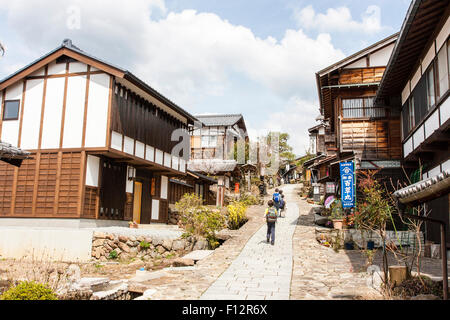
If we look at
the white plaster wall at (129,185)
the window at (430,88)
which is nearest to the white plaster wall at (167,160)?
the white plaster wall at (129,185)

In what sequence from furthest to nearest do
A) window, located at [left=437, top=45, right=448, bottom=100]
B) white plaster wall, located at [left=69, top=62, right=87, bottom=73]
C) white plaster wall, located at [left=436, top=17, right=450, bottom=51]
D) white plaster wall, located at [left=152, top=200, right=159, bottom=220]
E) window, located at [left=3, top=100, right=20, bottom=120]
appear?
white plaster wall, located at [left=152, top=200, right=159, bottom=220] → window, located at [left=3, top=100, right=20, bottom=120] → white plaster wall, located at [left=69, top=62, right=87, bottom=73] → window, located at [left=437, top=45, right=448, bottom=100] → white plaster wall, located at [left=436, top=17, right=450, bottom=51]

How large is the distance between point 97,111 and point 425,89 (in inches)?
504

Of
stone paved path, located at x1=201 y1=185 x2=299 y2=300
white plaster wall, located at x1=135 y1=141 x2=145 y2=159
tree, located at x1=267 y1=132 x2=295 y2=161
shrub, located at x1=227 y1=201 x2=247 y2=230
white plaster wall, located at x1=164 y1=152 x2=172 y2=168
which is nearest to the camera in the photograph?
stone paved path, located at x1=201 y1=185 x2=299 y2=300

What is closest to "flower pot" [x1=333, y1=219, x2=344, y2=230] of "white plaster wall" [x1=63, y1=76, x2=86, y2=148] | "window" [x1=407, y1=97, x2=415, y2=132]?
"window" [x1=407, y1=97, x2=415, y2=132]

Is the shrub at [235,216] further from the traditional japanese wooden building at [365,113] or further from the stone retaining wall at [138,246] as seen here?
the traditional japanese wooden building at [365,113]

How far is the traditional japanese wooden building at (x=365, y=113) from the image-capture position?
17.4 m

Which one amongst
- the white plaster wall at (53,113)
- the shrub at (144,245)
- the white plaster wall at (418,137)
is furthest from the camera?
the white plaster wall at (53,113)

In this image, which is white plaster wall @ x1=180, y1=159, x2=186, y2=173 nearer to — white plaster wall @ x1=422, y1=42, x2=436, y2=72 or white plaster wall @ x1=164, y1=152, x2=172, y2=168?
white plaster wall @ x1=164, y1=152, x2=172, y2=168

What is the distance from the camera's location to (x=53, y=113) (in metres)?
17.3

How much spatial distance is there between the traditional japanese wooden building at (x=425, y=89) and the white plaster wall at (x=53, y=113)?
13.7 m

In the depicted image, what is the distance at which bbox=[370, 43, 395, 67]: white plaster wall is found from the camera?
61.8 feet

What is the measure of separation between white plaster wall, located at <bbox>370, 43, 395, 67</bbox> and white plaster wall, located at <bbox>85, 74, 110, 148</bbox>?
1241cm
